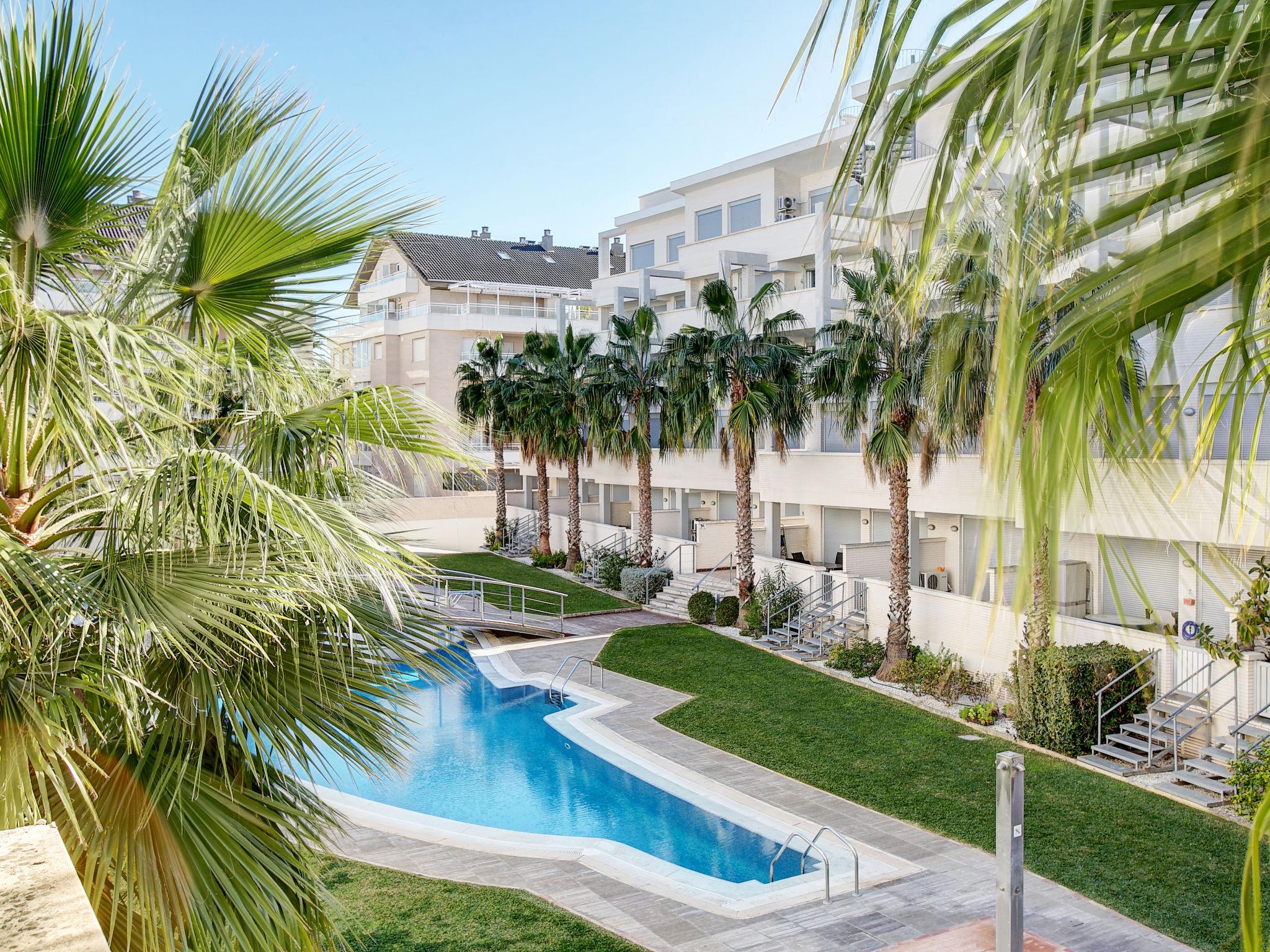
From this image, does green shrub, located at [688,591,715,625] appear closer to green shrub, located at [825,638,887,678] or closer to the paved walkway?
green shrub, located at [825,638,887,678]

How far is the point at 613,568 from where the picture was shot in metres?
35.3

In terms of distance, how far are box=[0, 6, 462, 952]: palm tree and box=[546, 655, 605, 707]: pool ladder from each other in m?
17.8

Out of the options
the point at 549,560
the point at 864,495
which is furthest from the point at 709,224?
the point at 864,495

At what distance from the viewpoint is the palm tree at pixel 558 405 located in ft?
120

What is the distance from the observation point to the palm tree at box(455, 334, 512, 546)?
40.3 metres

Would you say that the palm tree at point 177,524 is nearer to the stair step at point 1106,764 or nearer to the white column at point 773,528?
the stair step at point 1106,764

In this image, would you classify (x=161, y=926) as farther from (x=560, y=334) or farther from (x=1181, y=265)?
(x=560, y=334)

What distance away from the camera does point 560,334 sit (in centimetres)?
4462

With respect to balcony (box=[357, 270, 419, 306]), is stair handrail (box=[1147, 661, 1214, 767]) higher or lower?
lower

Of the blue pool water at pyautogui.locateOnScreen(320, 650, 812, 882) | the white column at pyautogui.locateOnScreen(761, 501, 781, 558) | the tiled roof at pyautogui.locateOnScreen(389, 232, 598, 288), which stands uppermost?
the tiled roof at pyautogui.locateOnScreen(389, 232, 598, 288)

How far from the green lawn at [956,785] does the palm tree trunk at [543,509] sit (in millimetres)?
15918

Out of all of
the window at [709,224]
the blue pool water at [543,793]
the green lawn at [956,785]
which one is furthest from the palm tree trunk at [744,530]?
the window at [709,224]

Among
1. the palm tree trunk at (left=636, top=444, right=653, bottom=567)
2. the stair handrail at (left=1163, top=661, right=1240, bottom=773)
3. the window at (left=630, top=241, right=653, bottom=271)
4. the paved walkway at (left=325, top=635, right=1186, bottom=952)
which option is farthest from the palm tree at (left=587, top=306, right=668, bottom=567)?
the stair handrail at (left=1163, top=661, right=1240, bottom=773)

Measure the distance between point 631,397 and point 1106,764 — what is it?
62.5 ft
